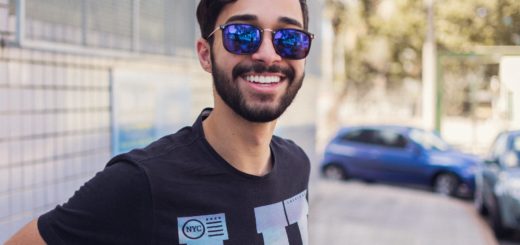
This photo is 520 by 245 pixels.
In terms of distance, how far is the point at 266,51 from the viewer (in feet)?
5.08

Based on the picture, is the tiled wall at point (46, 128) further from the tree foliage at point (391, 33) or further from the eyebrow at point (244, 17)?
the tree foliage at point (391, 33)

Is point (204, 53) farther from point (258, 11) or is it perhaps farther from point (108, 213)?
point (108, 213)

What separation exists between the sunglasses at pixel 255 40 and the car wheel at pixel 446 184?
981 cm

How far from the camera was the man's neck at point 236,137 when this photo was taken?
1.61 metres

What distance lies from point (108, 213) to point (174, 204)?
15cm

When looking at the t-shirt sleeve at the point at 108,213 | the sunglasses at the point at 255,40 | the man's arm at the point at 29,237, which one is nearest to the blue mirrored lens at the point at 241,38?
the sunglasses at the point at 255,40

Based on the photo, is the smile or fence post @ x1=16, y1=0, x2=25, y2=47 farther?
fence post @ x1=16, y1=0, x2=25, y2=47

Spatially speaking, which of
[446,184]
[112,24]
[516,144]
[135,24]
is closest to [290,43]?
[112,24]

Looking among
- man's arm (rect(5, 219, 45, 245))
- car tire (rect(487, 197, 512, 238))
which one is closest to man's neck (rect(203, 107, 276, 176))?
man's arm (rect(5, 219, 45, 245))

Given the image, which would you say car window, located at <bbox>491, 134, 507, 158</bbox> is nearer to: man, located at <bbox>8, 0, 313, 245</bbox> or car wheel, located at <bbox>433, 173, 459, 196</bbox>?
car wheel, located at <bbox>433, 173, 459, 196</bbox>

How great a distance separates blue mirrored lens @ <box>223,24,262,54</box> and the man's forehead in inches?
1.1

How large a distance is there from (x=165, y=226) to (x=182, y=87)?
3975 millimetres

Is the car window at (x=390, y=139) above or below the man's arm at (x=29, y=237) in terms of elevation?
below

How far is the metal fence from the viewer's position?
340 centimetres
